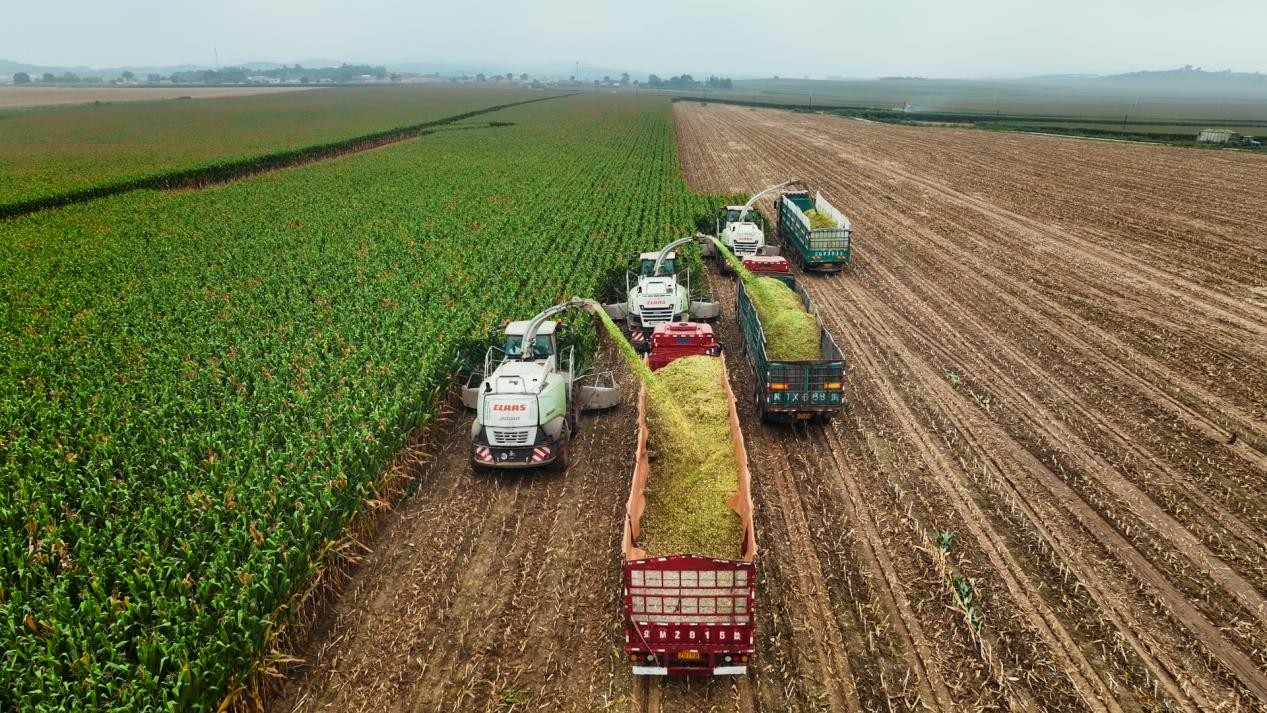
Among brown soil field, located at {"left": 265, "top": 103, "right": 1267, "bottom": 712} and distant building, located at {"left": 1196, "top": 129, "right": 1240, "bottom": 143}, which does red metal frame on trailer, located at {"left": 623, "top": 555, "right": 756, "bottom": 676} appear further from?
distant building, located at {"left": 1196, "top": 129, "right": 1240, "bottom": 143}


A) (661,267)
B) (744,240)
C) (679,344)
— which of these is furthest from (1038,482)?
(744,240)

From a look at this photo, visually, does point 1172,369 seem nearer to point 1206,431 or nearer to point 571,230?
point 1206,431

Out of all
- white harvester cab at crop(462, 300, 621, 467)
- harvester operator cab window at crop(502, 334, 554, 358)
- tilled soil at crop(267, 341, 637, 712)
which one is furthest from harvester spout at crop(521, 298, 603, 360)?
tilled soil at crop(267, 341, 637, 712)

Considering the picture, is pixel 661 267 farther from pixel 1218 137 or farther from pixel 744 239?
pixel 1218 137

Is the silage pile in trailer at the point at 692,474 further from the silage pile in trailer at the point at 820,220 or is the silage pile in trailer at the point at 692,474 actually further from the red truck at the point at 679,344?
the silage pile in trailer at the point at 820,220

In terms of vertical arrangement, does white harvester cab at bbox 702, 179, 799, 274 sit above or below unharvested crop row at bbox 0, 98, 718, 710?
above

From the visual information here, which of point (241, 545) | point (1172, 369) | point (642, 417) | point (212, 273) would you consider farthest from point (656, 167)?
point (241, 545)

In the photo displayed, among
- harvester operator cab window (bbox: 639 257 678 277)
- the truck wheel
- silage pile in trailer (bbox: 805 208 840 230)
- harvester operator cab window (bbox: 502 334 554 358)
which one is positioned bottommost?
the truck wheel
